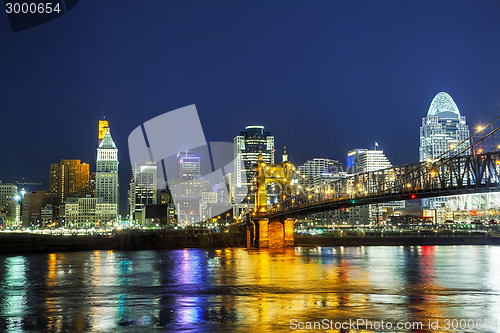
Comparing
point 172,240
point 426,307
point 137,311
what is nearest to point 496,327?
point 426,307

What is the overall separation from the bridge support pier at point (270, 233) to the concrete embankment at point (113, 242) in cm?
944

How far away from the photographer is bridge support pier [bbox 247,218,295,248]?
3703 inches

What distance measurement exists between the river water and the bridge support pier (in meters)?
46.1

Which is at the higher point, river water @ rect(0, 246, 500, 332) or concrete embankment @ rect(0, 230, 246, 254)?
concrete embankment @ rect(0, 230, 246, 254)

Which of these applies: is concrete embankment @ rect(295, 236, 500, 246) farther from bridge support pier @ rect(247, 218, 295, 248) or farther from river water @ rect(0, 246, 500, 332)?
river water @ rect(0, 246, 500, 332)

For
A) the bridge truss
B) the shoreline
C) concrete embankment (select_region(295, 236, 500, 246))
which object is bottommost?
concrete embankment (select_region(295, 236, 500, 246))

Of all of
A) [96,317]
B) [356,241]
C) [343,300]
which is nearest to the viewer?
[96,317]

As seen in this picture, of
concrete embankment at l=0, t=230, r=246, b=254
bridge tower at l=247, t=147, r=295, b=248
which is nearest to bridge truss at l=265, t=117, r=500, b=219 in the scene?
bridge tower at l=247, t=147, r=295, b=248

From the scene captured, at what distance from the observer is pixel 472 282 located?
38.1m

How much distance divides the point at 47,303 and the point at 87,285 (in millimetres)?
8298

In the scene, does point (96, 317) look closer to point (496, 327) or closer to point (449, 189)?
point (496, 327)

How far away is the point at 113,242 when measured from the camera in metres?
99.9

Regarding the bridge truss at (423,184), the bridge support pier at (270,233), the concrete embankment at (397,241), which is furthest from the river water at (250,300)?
the concrete embankment at (397,241)

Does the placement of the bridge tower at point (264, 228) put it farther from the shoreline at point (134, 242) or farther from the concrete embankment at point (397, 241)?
the concrete embankment at point (397, 241)
